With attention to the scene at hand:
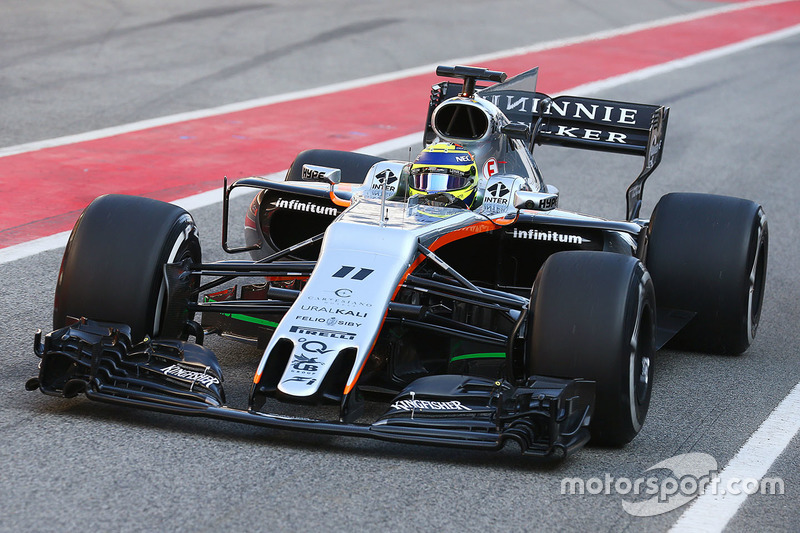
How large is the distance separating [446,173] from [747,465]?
2.39 metres

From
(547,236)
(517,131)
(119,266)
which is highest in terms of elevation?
(517,131)

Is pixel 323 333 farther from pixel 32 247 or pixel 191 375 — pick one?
pixel 32 247

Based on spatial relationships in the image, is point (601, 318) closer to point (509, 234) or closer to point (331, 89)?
point (509, 234)

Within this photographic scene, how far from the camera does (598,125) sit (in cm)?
865

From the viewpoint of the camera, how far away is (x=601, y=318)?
5395 mm

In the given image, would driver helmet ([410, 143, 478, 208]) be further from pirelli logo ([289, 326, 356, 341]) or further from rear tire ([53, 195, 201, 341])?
pirelli logo ([289, 326, 356, 341])

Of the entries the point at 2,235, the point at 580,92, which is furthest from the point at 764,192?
the point at 2,235

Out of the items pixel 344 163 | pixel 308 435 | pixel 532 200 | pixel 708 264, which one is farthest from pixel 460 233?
pixel 344 163

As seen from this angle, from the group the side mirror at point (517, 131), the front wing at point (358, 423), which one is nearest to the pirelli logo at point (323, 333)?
the front wing at point (358, 423)

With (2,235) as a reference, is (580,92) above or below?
above

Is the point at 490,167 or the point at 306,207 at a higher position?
the point at 490,167

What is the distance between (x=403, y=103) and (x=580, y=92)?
3.04m

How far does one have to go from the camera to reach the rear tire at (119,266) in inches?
231
